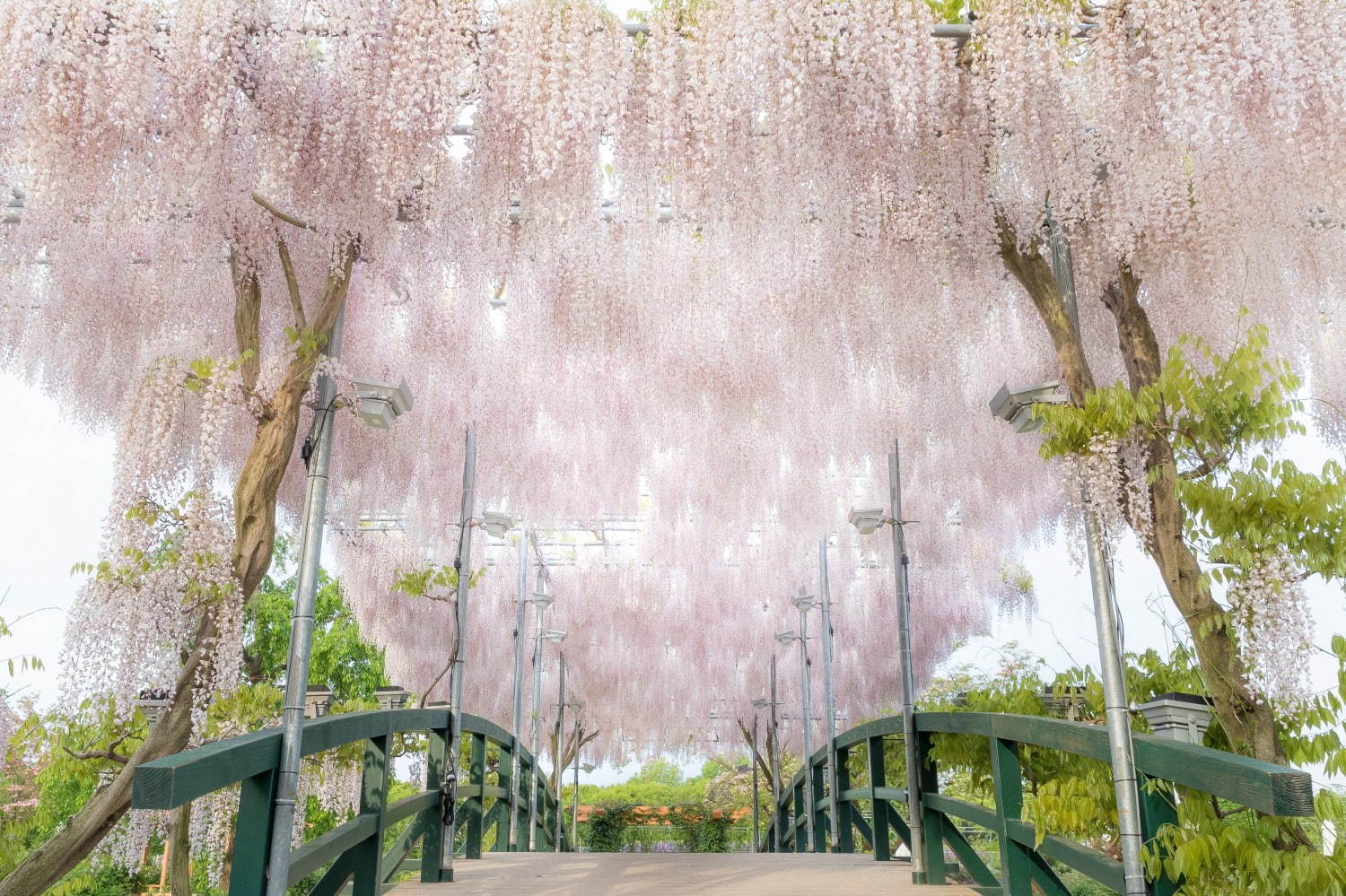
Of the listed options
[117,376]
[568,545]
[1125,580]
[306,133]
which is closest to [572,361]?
[117,376]

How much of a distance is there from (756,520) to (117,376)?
590cm

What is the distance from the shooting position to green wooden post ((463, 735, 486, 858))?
5.01 meters

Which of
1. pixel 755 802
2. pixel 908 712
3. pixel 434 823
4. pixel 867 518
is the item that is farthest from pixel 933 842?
pixel 755 802

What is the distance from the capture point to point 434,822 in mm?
4090

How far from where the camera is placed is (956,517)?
34.0 ft

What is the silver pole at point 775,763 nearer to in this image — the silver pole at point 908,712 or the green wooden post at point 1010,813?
the silver pole at point 908,712

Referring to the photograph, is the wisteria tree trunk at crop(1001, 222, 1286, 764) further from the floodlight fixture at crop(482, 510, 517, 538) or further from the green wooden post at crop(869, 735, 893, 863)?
the floodlight fixture at crop(482, 510, 517, 538)

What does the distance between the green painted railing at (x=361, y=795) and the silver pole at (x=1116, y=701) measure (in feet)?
6.96

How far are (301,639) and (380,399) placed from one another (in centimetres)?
99

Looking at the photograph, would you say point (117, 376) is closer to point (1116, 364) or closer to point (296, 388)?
point (296, 388)

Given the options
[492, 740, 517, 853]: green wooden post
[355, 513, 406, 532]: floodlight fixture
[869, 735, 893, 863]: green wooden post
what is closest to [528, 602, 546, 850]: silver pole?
[492, 740, 517, 853]: green wooden post

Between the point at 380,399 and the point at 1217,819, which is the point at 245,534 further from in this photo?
the point at 1217,819

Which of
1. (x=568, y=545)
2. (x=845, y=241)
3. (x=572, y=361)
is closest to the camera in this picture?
(x=845, y=241)

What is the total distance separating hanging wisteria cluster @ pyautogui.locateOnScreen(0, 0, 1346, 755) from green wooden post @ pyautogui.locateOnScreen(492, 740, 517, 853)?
7.10 ft
